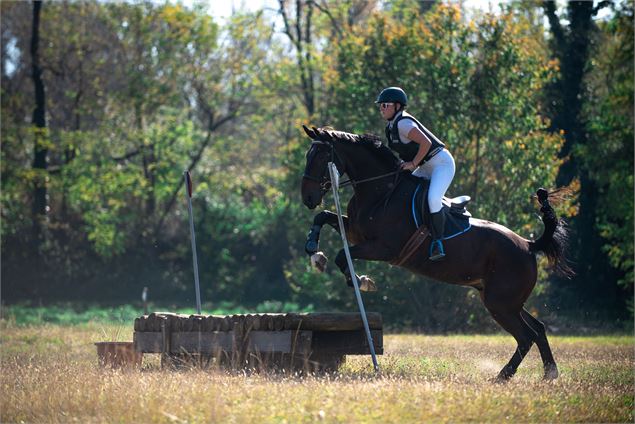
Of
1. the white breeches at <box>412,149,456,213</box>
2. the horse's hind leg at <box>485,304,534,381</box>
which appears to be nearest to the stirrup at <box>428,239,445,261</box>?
the white breeches at <box>412,149,456,213</box>

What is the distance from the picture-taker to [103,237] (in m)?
35.8

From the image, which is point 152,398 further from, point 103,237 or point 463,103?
point 103,237

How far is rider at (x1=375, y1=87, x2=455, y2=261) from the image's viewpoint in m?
11.5

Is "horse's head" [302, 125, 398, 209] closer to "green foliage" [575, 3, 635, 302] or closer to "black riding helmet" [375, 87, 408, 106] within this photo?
"black riding helmet" [375, 87, 408, 106]

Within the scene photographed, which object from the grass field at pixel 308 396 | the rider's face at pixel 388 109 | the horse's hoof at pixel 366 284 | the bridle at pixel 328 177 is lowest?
the grass field at pixel 308 396

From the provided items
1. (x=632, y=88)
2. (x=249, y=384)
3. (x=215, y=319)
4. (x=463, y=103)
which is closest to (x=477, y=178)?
(x=463, y=103)

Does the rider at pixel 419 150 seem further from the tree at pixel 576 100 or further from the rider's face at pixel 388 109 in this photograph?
the tree at pixel 576 100

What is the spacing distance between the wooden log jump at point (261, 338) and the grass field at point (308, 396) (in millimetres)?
318

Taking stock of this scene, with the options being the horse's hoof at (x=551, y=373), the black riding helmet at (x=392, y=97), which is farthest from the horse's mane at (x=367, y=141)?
the horse's hoof at (x=551, y=373)

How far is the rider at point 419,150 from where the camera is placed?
37.9 ft

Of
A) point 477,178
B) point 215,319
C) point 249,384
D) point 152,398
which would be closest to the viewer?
point 152,398

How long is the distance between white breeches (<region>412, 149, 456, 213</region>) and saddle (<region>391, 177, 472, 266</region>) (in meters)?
0.10

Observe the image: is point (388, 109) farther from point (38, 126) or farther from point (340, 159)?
point (38, 126)

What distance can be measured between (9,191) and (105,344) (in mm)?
24329
